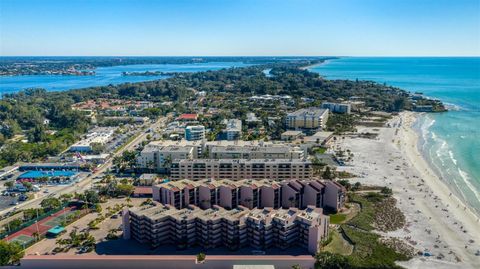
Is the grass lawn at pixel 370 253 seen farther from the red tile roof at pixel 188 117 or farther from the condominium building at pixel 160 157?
the red tile roof at pixel 188 117

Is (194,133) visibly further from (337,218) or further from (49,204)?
(337,218)

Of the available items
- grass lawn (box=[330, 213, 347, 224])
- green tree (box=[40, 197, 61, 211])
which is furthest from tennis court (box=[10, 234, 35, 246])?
grass lawn (box=[330, 213, 347, 224])

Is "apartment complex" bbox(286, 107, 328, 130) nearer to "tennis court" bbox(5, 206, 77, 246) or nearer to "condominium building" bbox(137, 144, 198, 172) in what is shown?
"condominium building" bbox(137, 144, 198, 172)

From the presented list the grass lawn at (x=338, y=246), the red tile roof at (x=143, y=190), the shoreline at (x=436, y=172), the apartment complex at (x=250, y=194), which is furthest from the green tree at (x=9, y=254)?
the shoreline at (x=436, y=172)

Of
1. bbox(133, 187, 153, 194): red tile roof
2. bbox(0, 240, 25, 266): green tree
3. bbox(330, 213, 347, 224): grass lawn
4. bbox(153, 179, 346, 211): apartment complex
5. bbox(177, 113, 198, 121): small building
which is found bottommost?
bbox(330, 213, 347, 224): grass lawn

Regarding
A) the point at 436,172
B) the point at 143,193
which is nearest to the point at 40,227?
the point at 143,193

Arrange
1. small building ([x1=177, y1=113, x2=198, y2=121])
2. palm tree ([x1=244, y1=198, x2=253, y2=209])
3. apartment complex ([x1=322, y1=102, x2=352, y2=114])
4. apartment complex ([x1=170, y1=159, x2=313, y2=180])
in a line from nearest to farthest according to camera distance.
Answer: palm tree ([x1=244, y1=198, x2=253, y2=209]) → apartment complex ([x1=170, y1=159, x2=313, y2=180]) → small building ([x1=177, y1=113, x2=198, y2=121]) → apartment complex ([x1=322, y1=102, x2=352, y2=114])
